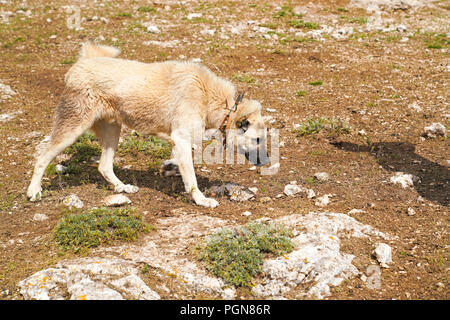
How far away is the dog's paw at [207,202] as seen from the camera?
21.6 feet

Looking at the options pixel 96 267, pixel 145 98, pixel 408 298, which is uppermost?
pixel 145 98

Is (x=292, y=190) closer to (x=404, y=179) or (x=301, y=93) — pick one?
(x=404, y=179)

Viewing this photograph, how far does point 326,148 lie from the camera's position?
28.0 feet

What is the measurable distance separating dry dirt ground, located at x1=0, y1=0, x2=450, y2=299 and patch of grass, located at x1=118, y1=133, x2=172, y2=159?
254 mm

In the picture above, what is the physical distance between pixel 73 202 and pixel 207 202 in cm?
211

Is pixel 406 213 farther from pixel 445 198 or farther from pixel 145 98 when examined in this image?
pixel 145 98

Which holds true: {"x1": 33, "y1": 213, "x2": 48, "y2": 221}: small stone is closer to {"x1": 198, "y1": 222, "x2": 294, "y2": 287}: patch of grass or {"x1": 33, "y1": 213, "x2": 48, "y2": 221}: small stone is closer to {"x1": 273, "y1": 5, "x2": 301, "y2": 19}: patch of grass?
{"x1": 198, "y1": 222, "x2": 294, "y2": 287}: patch of grass

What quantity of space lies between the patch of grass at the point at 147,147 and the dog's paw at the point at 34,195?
7.41 ft

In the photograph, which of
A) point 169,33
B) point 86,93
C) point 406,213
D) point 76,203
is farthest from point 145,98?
point 169,33

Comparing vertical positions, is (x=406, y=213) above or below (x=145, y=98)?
below

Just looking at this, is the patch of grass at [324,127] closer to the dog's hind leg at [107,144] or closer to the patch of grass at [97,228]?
the dog's hind leg at [107,144]

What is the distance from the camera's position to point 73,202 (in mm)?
6445

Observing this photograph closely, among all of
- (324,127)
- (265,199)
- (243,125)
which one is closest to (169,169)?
(243,125)

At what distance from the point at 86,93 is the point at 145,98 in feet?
3.12
